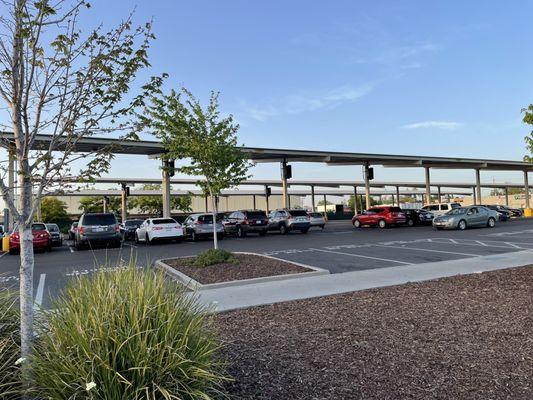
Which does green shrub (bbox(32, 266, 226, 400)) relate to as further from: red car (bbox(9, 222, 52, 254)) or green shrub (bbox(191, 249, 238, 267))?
red car (bbox(9, 222, 52, 254))

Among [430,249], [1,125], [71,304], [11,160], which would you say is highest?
[1,125]

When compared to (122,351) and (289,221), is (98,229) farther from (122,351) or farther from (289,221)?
(122,351)

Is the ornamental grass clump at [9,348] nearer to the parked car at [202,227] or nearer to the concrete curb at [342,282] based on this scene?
the concrete curb at [342,282]

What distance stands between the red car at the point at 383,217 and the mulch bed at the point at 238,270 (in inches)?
923

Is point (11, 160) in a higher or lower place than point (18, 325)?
higher

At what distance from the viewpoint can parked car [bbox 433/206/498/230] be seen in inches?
1096

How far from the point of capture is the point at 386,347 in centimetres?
459

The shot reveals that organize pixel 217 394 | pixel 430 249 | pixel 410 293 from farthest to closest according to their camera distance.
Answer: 1. pixel 430 249
2. pixel 410 293
3. pixel 217 394

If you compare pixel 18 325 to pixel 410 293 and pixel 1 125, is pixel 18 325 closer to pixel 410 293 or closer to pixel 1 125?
pixel 1 125

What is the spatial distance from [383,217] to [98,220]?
21759mm

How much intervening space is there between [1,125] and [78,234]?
1903 cm

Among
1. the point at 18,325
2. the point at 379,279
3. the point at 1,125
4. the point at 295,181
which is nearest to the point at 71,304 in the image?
the point at 18,325

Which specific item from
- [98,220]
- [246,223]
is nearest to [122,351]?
[98,220]

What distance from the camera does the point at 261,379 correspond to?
12.5 feet
